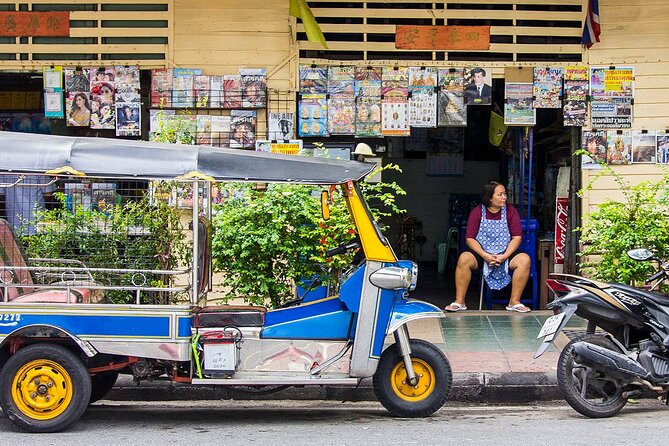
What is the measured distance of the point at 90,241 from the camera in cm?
722

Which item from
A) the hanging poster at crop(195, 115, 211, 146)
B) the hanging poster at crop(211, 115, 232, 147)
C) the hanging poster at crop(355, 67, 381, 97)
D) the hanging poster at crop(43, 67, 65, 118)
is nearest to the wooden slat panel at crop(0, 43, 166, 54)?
the hanging poster at crop(43, 67, 65, 118)

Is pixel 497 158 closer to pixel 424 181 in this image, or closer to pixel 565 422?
pixel 424 181

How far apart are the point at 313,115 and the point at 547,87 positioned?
260 centimetres

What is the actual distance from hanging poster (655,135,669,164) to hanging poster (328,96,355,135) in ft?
10.9

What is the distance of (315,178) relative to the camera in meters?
6.15

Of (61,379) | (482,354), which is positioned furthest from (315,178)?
(482,354)

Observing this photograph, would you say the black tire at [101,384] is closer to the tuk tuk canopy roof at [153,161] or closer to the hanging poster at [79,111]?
the tuk tuk canopy roof at [153,161]

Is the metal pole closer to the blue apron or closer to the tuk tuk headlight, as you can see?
the tuk tuk headlight

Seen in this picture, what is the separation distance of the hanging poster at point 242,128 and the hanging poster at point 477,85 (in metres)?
2.38

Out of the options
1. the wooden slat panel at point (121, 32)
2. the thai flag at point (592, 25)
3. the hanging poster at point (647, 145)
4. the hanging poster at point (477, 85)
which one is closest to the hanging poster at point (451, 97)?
the hanging poster at point (477, 85)

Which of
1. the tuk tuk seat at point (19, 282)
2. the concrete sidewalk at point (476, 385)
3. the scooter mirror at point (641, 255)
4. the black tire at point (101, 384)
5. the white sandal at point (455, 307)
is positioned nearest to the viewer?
the tuk tuk seat at point (19, 282)

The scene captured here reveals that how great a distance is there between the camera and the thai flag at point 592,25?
966cm

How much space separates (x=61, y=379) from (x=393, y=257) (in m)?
2.37

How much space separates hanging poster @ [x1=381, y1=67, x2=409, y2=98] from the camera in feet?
32.5
